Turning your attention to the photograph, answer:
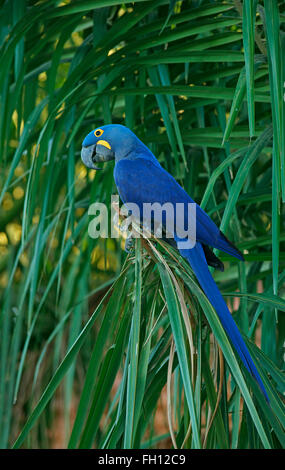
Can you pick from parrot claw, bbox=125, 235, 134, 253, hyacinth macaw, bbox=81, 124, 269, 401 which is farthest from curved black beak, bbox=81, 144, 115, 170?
parrot claw, bbox=125, 235, 134, 253

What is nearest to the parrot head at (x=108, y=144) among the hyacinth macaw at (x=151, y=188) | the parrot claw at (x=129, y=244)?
the hyacinth macaw at (x=151, y=188)

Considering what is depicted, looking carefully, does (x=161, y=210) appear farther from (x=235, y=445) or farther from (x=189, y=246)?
(x=235, y=445)

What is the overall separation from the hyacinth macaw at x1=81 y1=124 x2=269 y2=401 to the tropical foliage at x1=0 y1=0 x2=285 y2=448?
41 mm

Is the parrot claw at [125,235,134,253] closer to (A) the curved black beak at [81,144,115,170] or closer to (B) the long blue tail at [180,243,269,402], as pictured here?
(B) the long blue tail at [180,243,269,402]

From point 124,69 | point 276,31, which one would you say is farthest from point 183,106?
point 276,31

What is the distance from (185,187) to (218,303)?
0.51 m

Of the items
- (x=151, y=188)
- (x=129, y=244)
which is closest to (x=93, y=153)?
(x=151, y=188)

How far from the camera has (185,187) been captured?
1212 mm

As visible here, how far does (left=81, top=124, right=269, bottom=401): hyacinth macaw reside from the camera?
80 cm

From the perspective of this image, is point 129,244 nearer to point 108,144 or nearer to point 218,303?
point 218,303

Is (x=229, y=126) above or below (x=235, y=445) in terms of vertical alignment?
above

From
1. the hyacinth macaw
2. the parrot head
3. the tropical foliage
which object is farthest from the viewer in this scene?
the parrot head
